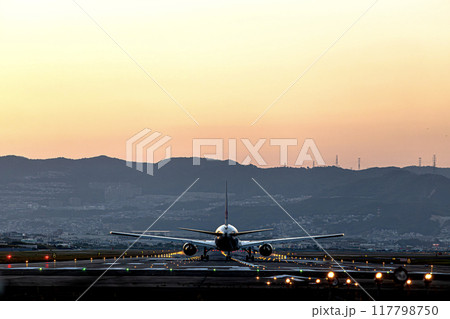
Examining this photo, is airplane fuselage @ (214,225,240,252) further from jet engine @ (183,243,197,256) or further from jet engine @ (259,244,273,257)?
jet engine @ (259,244,273,257)

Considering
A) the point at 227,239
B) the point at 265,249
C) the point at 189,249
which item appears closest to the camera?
the point at 227,239

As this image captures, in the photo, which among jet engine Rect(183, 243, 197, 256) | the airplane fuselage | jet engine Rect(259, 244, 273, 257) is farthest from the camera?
jet engine Rect(259, 244, 273, 257)

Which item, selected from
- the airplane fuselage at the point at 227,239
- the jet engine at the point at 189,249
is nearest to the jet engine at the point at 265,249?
the airplane fuselage at the point at 227,239

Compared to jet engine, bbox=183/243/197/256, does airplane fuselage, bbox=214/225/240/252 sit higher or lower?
higher

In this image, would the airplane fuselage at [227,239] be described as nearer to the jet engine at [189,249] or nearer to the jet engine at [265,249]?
the jet engine at [189,249]

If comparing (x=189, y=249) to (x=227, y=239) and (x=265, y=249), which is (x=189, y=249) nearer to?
(x=227, y=239)

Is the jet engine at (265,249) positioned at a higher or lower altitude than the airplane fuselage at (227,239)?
lower

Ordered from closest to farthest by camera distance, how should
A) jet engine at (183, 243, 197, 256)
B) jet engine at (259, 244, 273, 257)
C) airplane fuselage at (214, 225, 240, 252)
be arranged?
airplane fuselage at (214, 225, 240, 252) → jet engine at (183, 243, 197, 256) → jet engine at (259, 244, 273, 257)

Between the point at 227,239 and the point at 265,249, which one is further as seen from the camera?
the point at 265,249

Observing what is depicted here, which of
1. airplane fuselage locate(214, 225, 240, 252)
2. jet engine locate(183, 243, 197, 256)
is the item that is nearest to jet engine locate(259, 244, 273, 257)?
airplane fuselage locate(214, 225, 240, 252)

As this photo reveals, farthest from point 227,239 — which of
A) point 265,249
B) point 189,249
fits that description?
point 265,249

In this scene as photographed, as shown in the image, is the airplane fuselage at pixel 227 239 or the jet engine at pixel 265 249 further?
the jet engine at pixel 265 249

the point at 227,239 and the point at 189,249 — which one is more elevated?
the point at 227,239
